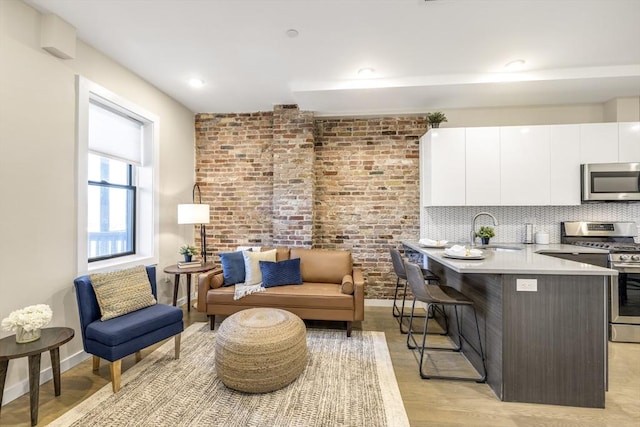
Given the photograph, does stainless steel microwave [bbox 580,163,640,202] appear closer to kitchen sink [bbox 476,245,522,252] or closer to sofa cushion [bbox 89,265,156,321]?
kitchen sink [bbox 476,245,522,252]

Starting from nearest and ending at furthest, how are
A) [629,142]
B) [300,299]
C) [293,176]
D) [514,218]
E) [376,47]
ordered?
[376,47] → [300,299] → [629,142] → [514,218] → [293,176]

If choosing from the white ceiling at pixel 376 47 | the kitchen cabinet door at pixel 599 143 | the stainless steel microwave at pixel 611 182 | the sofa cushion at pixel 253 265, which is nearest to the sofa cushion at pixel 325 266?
the sofa cushion at pixel 253 265

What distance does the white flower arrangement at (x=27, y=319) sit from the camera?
5.74ft

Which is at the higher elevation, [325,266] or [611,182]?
[611,182]

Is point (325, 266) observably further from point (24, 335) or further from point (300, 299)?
point (24, 335)

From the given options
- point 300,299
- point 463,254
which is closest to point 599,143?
point 463,254

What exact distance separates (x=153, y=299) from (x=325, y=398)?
1712 mm

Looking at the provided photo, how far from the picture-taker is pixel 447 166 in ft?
11.7

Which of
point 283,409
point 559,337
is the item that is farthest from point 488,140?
point 283,409

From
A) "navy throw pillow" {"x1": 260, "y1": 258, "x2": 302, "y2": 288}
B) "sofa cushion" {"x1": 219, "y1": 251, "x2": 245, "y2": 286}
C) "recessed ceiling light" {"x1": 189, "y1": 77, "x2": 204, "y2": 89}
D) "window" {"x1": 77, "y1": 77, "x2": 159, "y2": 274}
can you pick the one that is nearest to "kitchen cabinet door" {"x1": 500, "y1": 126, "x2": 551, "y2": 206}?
"navy throw pillow" {"x1": 260, "y1": 258, "x2": 302, "y2": 288}

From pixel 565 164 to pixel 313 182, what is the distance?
307cm

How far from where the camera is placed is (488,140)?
349 centimetres

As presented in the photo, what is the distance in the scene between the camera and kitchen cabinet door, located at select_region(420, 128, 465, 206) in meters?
3.54

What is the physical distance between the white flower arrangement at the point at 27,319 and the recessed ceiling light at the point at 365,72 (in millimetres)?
3322
